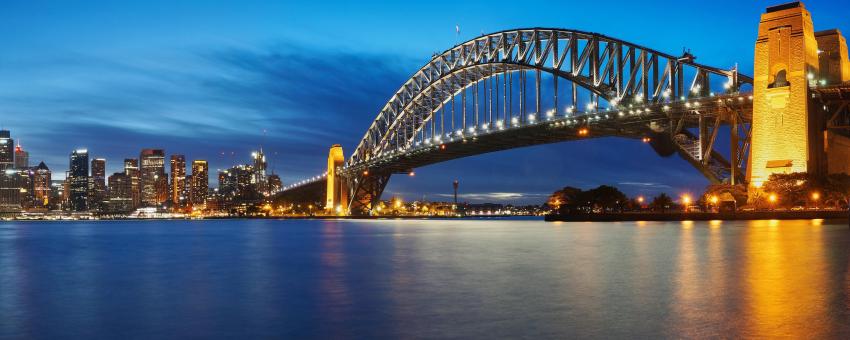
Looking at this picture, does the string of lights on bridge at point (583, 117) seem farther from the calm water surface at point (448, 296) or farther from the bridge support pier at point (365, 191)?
the calm water surface at point (448, 296)

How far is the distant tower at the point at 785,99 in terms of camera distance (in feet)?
155

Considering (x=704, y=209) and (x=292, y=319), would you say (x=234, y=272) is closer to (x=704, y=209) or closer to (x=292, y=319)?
(x=292, y=319)

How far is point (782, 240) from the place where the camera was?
29.0 metres

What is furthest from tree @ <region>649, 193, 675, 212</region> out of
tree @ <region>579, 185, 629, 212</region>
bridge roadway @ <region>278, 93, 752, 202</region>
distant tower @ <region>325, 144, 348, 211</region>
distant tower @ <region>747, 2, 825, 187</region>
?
distant tower @ <region>325, 144, 348, 211</region>

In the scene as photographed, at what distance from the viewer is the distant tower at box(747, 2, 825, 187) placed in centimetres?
4712

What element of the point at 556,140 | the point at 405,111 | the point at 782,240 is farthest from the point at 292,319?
the point at 405,111

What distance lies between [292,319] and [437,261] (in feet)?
38.8

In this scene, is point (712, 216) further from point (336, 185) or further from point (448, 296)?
point (336, 185)

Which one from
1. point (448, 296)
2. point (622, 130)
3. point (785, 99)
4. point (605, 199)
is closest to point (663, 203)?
point (605, 199)

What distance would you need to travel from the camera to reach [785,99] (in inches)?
1877

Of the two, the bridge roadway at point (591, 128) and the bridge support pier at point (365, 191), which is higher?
the bridge roadway at point (591, 128)

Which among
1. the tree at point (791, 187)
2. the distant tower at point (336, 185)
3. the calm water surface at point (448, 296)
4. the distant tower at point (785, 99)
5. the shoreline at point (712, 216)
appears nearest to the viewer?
the calm water surface at point (448, 296)

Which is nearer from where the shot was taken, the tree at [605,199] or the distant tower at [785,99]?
the distant tower at [785,99]

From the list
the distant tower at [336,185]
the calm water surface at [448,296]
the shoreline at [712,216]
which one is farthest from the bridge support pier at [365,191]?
the calm water surface at [448,296]
